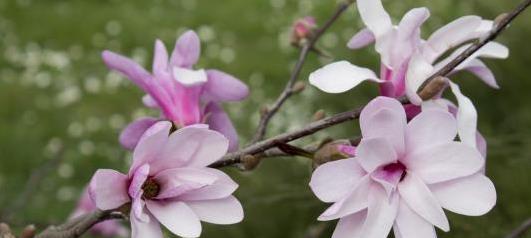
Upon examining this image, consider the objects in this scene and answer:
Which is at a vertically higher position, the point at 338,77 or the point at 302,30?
the point at 338,77

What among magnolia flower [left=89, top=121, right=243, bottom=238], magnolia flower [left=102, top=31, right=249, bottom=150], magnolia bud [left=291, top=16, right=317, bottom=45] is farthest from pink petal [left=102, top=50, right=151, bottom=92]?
magnolia bud [left=291, top=16, right=317, bottom=45]

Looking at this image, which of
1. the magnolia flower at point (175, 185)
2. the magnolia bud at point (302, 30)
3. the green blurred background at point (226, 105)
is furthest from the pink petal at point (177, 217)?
the green blurred background at point (226, 105)

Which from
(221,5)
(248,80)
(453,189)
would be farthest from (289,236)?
(221,5)

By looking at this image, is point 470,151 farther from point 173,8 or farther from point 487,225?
point 173,8

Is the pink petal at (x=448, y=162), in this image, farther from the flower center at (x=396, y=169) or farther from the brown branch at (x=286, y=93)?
the brown branch at (x=286, y=93)

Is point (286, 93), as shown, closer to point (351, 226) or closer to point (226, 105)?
point (351, 226)

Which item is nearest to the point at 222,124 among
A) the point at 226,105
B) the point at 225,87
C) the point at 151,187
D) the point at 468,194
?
the point at 225,87
